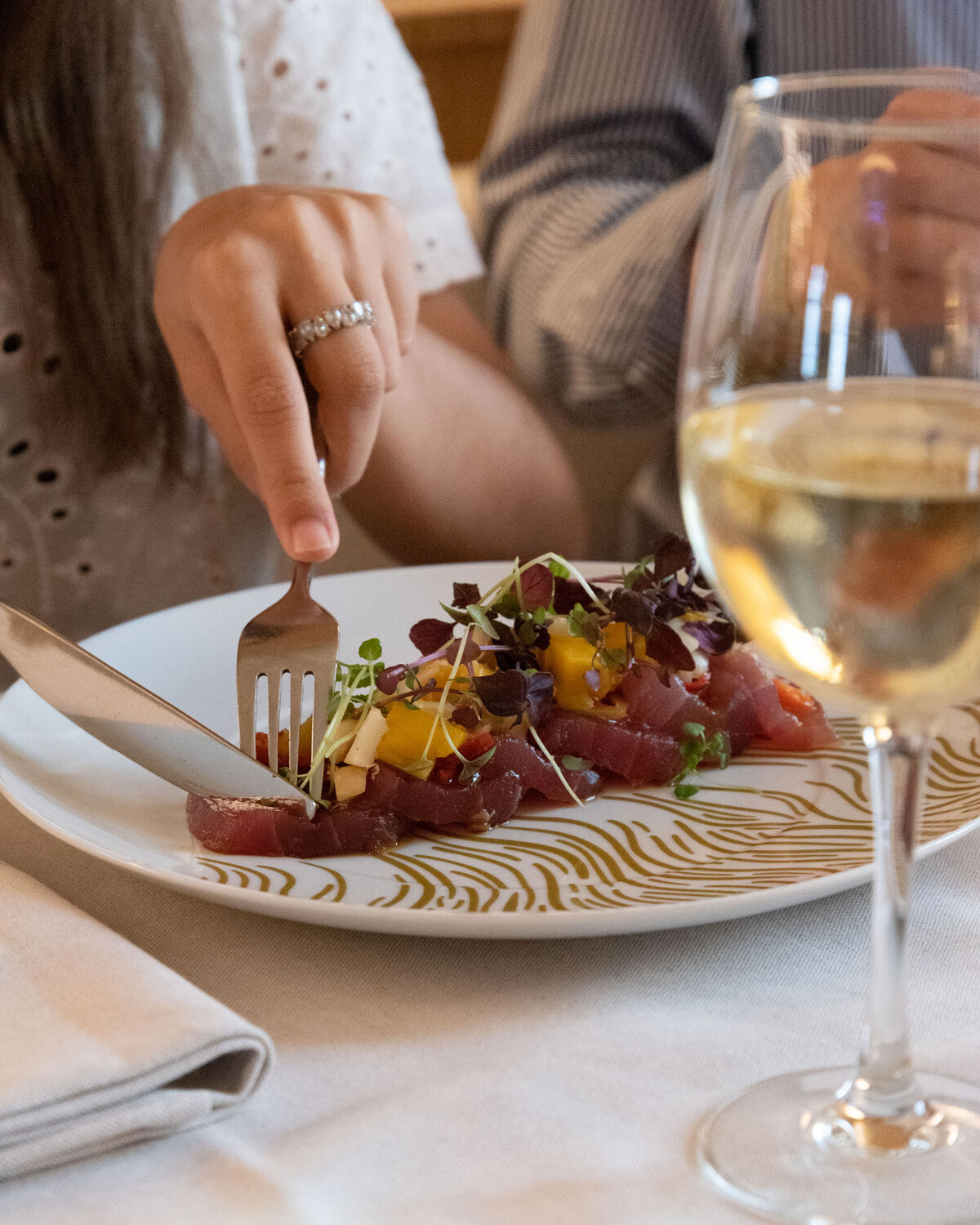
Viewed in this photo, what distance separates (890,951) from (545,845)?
0.30 metres

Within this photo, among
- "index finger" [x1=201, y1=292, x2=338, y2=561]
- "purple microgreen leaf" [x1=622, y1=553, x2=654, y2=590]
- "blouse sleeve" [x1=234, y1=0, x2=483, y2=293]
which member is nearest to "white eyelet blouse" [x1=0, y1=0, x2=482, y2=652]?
"blouse sleeve" [x1=234, y1=0, x2=483, y2=293]

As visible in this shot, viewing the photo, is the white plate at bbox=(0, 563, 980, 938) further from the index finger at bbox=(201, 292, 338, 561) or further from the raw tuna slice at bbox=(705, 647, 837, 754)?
the index finger at bbox=(201, 292, 338, 561)

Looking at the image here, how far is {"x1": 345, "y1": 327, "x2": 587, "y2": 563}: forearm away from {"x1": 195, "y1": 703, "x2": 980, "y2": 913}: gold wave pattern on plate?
0.80 m

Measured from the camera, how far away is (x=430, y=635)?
892mm

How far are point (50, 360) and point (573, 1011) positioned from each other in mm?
1101

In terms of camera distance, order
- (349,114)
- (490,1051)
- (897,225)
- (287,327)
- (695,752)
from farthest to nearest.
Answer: (349,114)
(287,327)
(695,752)
(490,1051)
(897,225)

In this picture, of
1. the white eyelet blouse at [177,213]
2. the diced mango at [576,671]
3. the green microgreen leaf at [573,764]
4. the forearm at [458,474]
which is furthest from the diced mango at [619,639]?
the white eyelet blouse at [177,213]

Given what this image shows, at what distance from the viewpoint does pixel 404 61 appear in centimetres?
178

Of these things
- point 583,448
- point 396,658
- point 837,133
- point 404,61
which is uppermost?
point 404,61

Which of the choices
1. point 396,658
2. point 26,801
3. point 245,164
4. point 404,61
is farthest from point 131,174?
point 26,801

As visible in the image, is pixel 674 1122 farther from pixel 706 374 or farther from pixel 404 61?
pixel 404 61

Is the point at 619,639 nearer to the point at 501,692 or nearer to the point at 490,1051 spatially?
the point at 501,692

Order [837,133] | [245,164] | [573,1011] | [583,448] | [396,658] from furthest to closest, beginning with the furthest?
1. [583,448]
2. [245,164]
3. [396,658]
4. [573,1011]
5. [837,133]

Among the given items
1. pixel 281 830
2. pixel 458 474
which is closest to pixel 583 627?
pixel 281 830
